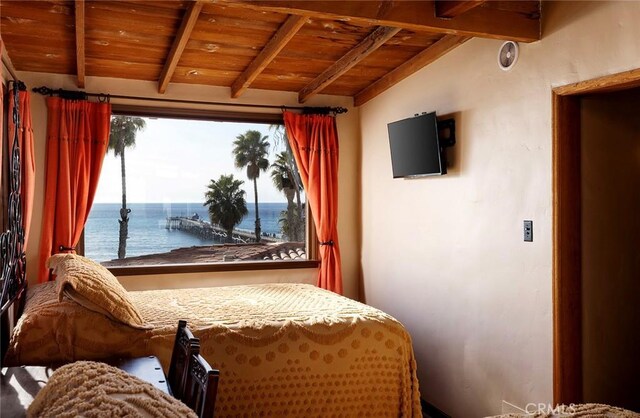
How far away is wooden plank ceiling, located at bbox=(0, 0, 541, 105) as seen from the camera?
2.62m

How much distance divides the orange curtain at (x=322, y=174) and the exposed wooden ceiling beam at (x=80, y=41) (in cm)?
162

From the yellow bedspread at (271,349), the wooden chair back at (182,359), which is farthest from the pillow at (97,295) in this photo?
the wooden chair back at (182,359)

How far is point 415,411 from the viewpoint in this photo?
2.75 metres

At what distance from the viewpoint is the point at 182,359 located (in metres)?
1.86

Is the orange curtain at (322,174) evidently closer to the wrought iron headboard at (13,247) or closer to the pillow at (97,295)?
the wrought iron headboard at (13,247)

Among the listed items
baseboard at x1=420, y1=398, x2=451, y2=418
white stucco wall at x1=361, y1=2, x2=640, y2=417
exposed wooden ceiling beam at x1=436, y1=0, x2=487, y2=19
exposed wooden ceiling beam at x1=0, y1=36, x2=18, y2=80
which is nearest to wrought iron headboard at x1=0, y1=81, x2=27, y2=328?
exposed wooden ceiling beam at x1=0, y1=36, x2=18, y2=80

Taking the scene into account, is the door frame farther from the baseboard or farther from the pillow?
the pillow

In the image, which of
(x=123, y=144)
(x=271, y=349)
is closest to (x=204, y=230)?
(x=123, y=144)

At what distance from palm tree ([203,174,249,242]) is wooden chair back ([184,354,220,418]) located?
2997mm

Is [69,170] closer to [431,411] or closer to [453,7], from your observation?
[453,7]

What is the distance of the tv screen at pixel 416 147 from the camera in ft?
11.2

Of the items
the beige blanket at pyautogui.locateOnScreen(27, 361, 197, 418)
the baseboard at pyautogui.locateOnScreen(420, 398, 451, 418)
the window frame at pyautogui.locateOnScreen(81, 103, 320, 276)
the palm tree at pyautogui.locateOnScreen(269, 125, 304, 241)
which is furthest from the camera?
the palm tree at pyautogui.locateOnScreen(269, 125, 304, 241)

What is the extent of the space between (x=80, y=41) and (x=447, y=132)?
7.67ft

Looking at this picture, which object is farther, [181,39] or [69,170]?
[69,170]
